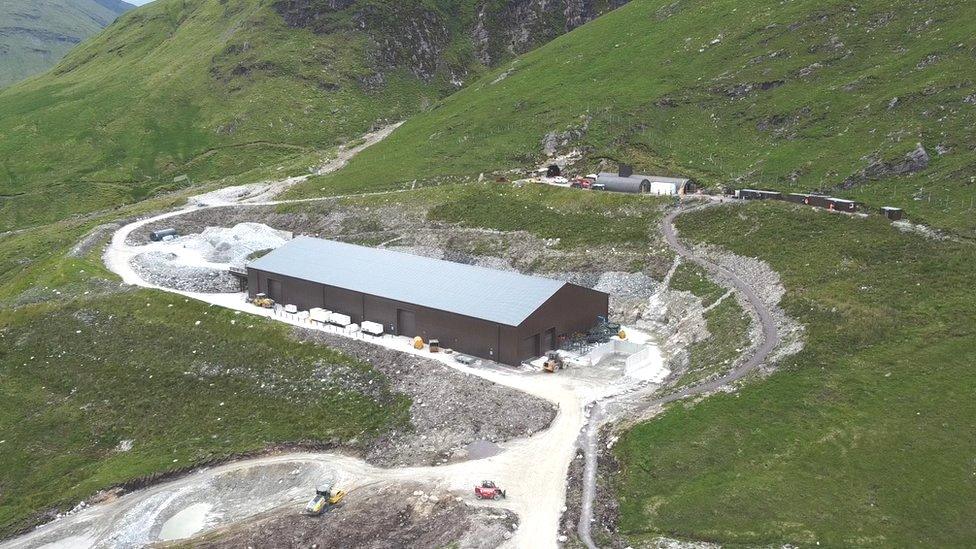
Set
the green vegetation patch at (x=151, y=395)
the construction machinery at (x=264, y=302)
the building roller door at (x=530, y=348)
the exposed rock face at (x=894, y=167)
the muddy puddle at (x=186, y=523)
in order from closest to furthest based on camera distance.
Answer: the muddy puddle at (x=186, y=523)
the green vegetation patch at (x=151, y=395)
the building roller door at (x=530, y=348)
the construction machinery at (x=264, y=302)
the exposed rock face at (x=894, y=167)

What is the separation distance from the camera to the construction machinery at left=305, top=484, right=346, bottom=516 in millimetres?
43281

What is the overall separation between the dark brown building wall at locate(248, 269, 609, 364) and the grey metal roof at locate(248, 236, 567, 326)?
682 mm

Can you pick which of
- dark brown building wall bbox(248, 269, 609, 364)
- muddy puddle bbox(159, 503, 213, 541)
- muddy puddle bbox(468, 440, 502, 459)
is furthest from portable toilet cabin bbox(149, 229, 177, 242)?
muddy puddle bbox(468, 440, 502, 459)

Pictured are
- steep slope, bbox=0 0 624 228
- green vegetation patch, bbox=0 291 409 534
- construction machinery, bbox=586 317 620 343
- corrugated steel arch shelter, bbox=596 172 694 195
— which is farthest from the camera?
steep slope, bbox=0 0 624 228

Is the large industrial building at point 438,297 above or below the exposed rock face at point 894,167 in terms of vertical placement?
below

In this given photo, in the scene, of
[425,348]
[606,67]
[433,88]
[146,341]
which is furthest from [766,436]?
[433,88]

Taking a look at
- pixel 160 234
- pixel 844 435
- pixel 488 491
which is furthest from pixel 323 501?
pixel 160 234

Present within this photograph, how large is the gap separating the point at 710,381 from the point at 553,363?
13314mm

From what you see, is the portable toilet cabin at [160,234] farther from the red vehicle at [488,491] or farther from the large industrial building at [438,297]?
the red vehicle at [488,491]

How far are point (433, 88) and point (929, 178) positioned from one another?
129 metres

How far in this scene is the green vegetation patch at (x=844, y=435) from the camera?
38.0m

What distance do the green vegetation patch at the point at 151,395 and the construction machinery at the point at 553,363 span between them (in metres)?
12.0

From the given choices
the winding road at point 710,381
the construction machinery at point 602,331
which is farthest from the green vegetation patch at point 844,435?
the construction machinery at point 602,331

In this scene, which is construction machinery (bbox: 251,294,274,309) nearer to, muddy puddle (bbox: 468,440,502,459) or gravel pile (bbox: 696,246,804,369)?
muddy puddle (bbox: 468,440,502,459)
